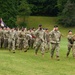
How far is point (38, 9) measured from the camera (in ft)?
306

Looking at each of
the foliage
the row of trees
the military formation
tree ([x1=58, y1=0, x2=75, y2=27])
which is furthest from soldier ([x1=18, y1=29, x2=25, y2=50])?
the foliage

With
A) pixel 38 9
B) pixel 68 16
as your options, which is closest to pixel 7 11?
pixel 68 16

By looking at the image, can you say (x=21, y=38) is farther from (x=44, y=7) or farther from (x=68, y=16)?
(x=44, y=7)

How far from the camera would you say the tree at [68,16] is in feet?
267

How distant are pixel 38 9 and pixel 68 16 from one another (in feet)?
41.9

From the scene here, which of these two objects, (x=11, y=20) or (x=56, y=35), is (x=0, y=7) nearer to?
(x=11, y=20)

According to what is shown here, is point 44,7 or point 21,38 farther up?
point 44,7

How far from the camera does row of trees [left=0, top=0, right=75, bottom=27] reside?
66.8 metres

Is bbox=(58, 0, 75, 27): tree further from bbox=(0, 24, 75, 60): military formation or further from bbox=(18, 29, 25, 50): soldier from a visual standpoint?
bbox=(18, 29, 25, 50): soldier

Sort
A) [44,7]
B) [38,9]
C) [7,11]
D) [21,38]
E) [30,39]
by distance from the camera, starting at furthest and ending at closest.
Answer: [44,7]
[38,9]
[7,11]
[30,39]
[21,38]

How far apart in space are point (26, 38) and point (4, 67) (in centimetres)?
1295

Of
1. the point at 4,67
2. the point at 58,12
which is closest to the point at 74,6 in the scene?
the point at 58,12

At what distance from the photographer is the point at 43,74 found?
17.0 meters

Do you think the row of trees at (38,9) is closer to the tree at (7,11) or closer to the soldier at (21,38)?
the tree at (7,11)
